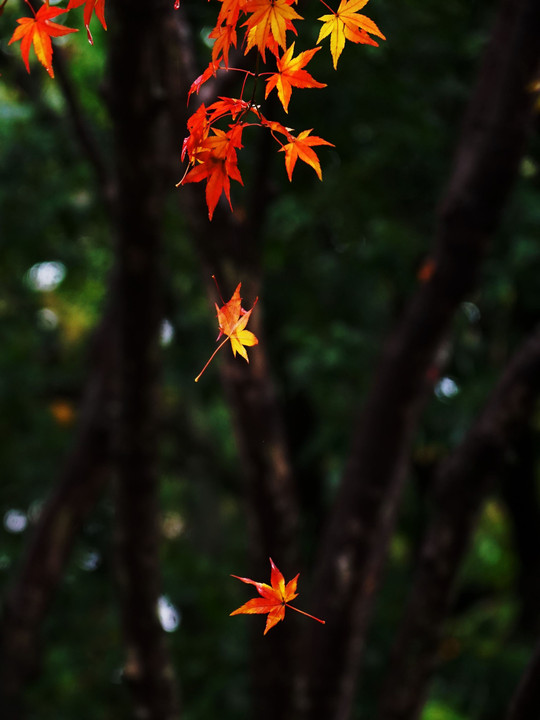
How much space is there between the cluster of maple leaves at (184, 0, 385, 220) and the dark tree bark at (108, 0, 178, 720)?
3.31ft

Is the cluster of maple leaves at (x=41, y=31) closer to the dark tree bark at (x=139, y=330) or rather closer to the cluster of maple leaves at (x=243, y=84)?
the cluster of maple leaves at (x=243, y=84)

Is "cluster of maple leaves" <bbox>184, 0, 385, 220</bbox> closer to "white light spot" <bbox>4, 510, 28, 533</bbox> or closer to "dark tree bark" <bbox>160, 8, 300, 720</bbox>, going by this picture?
"dark tree bark" <bbox>160, 8, 300, 720</bbox>

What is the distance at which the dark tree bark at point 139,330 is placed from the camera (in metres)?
1.87

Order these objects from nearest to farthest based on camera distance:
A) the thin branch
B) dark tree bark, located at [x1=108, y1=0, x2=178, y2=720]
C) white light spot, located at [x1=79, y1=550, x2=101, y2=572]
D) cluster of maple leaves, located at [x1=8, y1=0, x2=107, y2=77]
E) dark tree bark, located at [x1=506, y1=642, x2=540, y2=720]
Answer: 1. cluster of maple leaves, located at [x1=8, y1=0, x2=107, y2=77]
2. dark tree bark, located at [x1=506, y1=642, x2=540, y2=720]
3. dark tree bark, located at [x1=108, y1=0, x2=178, y2=720]
4. the thin branch
5. white light spot, located at [x1=79, y1=550, x2=101, y2=572]

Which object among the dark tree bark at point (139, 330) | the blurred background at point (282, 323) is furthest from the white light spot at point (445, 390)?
the dark tree bark at point (139, 330)

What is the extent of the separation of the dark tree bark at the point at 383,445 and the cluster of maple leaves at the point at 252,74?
181 centimetres

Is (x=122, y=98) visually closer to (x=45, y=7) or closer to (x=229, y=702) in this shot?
(x=45, y=7)

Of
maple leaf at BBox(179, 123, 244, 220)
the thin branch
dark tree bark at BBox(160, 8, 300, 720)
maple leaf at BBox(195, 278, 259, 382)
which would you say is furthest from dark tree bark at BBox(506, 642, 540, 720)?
the thin branch

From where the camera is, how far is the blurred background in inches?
113

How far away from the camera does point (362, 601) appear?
9.26 feet

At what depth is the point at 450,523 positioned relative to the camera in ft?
9.04

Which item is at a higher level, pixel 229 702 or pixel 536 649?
pixel 536 649

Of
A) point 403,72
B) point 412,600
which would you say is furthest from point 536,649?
point 403,72

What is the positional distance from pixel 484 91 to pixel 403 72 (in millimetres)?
2068
